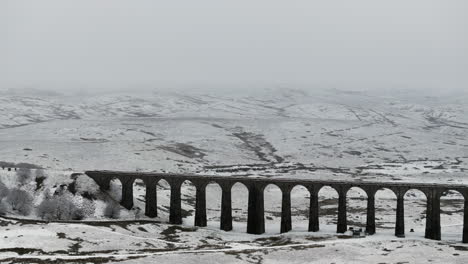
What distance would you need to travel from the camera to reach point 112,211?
9844 centimetres

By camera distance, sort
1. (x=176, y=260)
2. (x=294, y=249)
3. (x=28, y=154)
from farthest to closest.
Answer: (x=28, y=154), (x=294, y=249), (x=176, y=260)

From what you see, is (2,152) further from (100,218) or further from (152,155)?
(100,218)

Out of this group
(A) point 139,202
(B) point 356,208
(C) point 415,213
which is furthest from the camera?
(B) point 356,208

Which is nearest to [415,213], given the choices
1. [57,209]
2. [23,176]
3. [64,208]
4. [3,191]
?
[64,208]

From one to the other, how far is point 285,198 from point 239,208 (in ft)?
114

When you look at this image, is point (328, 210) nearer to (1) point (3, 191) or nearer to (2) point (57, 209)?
(2) point (57, 209)

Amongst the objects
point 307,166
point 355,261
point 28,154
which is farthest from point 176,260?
point 307,166

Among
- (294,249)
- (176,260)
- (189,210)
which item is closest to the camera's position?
(176,260)

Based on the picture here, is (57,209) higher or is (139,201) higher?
(57,209)

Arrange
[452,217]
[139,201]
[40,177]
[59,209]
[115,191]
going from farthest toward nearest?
1. [452,217]
2. [139,201]
3. [115,191]
4. [40,177]
5. [59,209]

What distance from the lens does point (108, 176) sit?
10431 cm

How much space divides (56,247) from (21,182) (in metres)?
30.4

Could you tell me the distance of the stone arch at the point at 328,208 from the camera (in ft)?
346

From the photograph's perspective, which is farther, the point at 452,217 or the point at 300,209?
the point at 300,209
